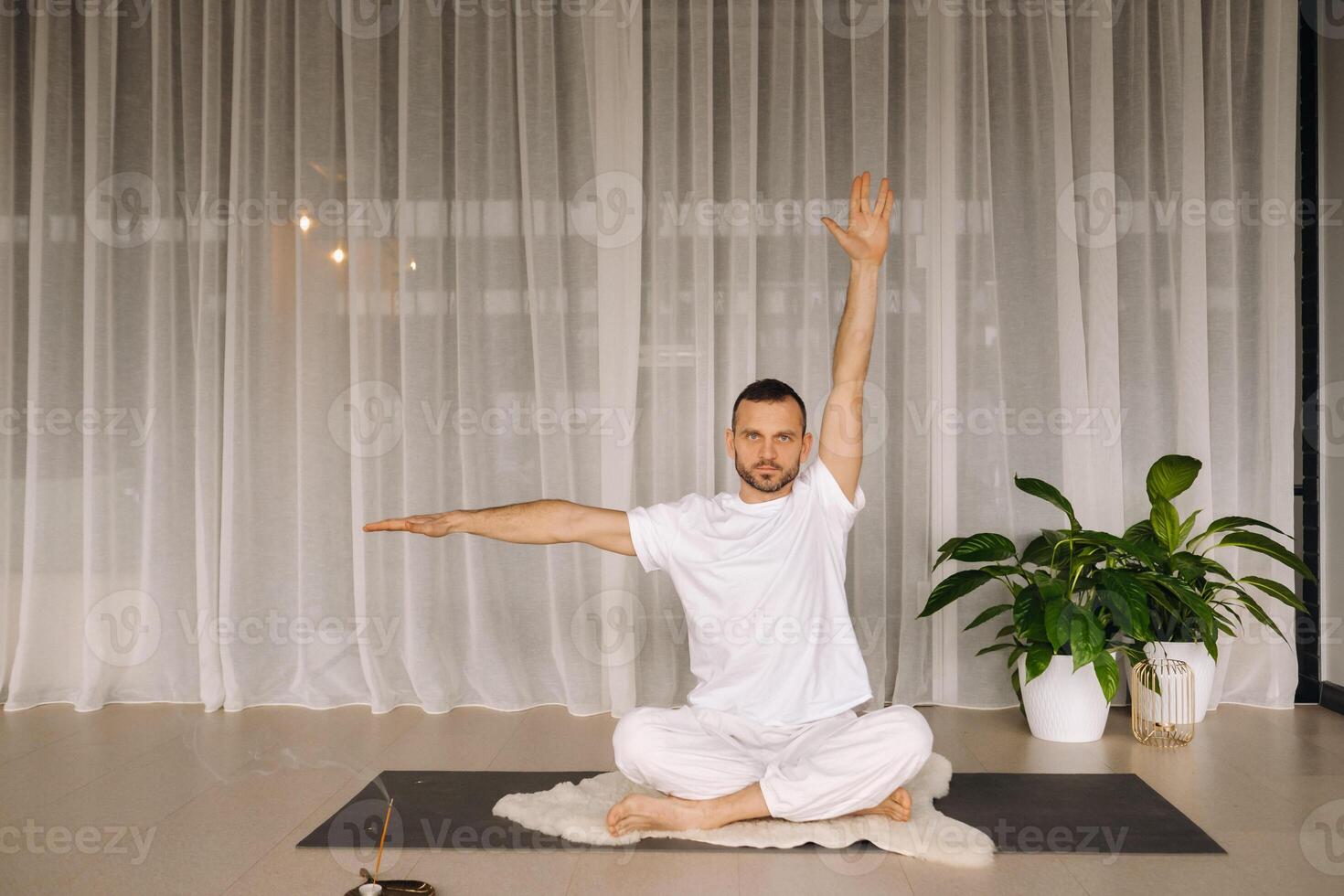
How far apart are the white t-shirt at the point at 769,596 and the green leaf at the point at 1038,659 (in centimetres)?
80

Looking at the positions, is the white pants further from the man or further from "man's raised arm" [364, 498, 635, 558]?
"man's raised arm" [364, 498, 635, 558]

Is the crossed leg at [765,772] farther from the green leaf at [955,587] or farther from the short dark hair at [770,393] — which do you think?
the green leaf at [955,587]

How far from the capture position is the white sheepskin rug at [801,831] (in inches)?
93.7

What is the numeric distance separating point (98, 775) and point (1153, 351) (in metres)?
3.68

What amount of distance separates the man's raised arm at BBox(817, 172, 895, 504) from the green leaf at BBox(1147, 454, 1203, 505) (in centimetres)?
137

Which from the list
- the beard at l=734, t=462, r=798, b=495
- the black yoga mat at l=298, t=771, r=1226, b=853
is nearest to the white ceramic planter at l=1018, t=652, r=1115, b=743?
the black yoga mat at l=298, t=771, r=1226, b=853

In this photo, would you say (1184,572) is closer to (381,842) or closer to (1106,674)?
(1106,674)

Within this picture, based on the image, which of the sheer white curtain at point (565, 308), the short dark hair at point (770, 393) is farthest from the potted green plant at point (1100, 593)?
the short dark hair at point (770, 393)

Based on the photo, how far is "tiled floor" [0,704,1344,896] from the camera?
7.38 feet

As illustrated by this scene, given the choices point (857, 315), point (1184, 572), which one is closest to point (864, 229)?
point (857, 315)

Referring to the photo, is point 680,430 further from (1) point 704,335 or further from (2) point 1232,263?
(2) point 1232,263

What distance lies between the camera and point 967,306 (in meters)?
3.82

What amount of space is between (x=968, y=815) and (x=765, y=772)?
0.55 metres

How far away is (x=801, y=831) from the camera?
96.6 inches
